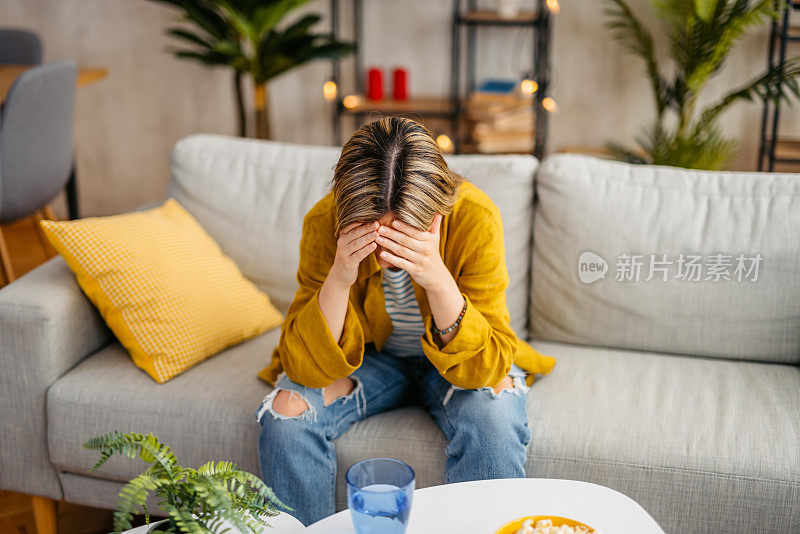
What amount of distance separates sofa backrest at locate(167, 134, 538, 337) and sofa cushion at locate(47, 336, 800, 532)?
229 millimetres

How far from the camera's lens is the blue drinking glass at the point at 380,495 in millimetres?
929

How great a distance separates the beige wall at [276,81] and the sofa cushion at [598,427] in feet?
6.77

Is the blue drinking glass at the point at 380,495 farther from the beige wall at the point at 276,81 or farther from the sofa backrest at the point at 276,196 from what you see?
the beige wall at the point at 276,81

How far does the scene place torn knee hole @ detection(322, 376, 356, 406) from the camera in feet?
4.79

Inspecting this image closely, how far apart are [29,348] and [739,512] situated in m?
1.37

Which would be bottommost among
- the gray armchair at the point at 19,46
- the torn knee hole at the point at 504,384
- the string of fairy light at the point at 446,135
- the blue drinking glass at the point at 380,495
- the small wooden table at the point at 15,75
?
the torn knee hole at the point at 504,384

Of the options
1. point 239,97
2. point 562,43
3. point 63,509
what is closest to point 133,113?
point 239,97

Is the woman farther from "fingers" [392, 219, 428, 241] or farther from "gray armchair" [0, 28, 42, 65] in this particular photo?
"gray armchair" [0, 28, 42, 65]

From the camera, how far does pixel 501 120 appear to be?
10.5 ft

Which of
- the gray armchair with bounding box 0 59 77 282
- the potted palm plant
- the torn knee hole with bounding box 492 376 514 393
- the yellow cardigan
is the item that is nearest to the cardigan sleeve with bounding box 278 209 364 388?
the yellow cardigan

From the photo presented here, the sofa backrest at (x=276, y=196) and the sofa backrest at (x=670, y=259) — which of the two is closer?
the sofa backrest at (x=670, y=259)

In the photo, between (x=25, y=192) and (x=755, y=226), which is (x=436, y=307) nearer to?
(x=755, y=226)

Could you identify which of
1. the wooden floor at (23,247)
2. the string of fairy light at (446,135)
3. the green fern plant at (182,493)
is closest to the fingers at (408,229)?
the green fern plant at (182,493)

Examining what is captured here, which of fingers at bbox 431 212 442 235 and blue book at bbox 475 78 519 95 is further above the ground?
blue book at bbox 475 78 519 95
